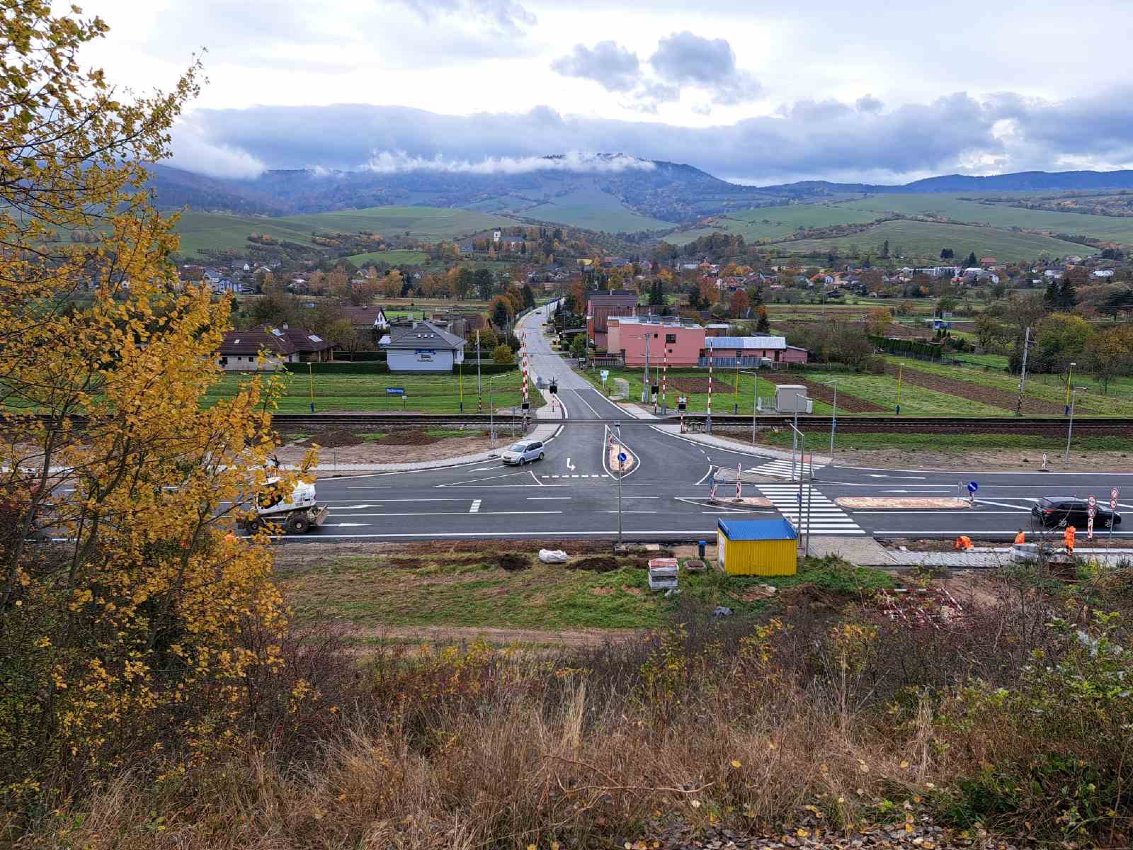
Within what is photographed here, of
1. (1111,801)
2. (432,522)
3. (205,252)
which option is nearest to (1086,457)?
(432,522)

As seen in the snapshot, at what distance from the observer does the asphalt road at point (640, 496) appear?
2467 cm

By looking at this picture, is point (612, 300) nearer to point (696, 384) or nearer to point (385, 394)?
point (696, 384)

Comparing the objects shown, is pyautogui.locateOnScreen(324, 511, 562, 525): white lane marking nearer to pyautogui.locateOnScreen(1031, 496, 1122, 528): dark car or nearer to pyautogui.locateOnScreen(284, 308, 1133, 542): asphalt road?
pyautogui.locateOnScreen(284, 308, 1133, 542): asphalt road

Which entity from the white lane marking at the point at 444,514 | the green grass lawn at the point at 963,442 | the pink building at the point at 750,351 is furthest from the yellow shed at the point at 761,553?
the pink building at the point at 750,351

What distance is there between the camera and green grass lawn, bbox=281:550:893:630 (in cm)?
1758

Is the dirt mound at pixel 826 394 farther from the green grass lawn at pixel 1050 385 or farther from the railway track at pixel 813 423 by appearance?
the green grass lawn at pixel 1050 385

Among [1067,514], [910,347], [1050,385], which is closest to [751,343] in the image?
[910,347]

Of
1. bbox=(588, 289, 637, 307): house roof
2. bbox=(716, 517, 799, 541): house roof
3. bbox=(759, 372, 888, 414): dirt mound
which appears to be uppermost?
bbox=(588, 289, 637, 307): house roof

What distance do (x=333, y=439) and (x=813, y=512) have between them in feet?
84.6

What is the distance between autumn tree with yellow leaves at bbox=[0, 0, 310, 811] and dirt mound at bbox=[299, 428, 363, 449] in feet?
95.2

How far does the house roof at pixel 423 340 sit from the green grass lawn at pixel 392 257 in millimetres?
116933

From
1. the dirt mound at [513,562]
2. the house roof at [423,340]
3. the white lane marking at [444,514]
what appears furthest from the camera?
the house roof at [423,340]

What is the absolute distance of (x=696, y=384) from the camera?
185 feet

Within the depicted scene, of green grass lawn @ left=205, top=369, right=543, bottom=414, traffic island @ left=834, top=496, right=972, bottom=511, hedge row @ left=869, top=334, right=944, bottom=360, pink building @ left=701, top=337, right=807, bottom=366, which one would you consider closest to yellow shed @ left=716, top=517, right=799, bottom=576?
traffic island @ left=834, top=496, right=972, bottom=511
